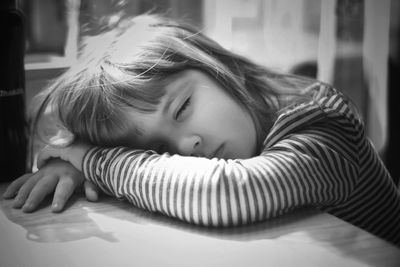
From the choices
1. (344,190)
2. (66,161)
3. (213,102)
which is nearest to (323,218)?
(344,190)

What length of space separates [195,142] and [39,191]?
0.66ft

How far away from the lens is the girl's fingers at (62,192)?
50 cm

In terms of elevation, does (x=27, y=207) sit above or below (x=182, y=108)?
below

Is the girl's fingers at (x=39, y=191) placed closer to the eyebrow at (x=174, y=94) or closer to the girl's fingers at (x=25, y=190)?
the girl's fingers at (x=25, y=190)

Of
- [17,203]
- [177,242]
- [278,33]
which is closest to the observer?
[177,242]

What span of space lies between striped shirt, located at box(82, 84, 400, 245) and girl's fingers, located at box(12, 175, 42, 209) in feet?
0.21

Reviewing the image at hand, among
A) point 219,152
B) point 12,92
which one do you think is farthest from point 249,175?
point 12,92

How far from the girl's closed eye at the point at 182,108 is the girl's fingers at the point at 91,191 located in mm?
138

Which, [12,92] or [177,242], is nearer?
[177,242]

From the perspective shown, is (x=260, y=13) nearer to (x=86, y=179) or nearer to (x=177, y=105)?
(x=177, y=105)

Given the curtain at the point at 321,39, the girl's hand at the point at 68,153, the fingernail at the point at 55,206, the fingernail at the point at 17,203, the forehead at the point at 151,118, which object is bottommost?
the fingernail at the point at 17,203

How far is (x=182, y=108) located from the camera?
568 millimetres

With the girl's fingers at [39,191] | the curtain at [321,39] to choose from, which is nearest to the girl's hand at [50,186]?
the girl's fingers at [39,191]

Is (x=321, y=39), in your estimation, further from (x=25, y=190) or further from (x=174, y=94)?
(x=25, y=190)
